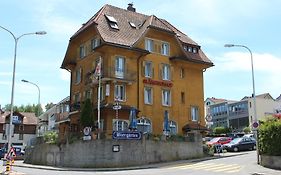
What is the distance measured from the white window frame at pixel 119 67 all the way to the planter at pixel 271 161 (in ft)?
55.0

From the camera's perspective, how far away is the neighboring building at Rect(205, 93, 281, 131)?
254 ft

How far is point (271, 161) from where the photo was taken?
25.3 metres

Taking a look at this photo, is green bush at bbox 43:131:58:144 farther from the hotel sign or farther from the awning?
the awning

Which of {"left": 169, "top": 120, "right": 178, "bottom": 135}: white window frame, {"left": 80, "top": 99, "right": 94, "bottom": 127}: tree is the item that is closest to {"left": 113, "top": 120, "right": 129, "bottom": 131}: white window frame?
{"left": 80, "top": 99, "right": 94, "bottom": 127}: tree

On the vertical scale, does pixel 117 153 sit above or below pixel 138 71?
below

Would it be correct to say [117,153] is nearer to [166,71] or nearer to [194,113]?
[166,71]

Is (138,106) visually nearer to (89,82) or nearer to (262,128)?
(89,82)

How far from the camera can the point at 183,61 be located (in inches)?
1718

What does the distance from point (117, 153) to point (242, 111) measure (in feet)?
174

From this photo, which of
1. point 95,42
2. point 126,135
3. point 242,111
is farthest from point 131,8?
point 242,111

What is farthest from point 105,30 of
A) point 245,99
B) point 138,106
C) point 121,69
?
point 245,99

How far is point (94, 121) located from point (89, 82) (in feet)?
18.9

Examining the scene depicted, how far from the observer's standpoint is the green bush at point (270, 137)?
2485 cm

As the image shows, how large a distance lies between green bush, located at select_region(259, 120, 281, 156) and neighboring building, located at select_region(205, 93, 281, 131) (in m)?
50.4
